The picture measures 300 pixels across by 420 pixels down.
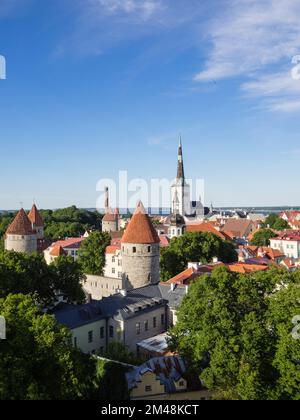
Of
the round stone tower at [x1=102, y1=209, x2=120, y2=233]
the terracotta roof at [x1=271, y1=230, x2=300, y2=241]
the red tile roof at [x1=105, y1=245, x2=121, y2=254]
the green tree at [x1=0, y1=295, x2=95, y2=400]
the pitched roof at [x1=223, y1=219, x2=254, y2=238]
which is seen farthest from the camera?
the pitched roof at [x1=223, y1=219, x2=254, y2=238]

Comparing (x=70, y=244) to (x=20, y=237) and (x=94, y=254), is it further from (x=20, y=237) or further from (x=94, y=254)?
(x=20, y=237)

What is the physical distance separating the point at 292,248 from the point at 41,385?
61900mm

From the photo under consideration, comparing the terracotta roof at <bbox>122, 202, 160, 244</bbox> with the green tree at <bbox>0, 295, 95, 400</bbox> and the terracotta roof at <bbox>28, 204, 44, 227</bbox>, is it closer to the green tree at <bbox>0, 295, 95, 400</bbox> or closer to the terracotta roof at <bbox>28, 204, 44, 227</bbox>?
the green tree at <bbox>0, 295, 95, 400</bbox>

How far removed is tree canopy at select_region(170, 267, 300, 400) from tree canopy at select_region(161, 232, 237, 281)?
20.8 m

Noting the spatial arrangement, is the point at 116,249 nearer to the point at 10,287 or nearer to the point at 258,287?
the point at 10,287

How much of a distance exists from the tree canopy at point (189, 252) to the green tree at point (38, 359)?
2597 cm

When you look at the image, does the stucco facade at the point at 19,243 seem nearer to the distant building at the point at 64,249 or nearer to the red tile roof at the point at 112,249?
the red tile roof at the point at 112,249

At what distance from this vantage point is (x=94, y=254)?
4706 cm

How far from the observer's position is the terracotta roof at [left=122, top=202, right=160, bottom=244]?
34594mm

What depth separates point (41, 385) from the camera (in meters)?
14.6

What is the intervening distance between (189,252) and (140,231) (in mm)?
9807

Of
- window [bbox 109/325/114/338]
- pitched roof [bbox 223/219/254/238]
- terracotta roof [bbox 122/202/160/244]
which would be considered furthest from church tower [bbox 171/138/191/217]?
window [bbox 109/325/114/338]

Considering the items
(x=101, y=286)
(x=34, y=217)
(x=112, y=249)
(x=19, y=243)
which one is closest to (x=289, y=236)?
(x=112, y=249)

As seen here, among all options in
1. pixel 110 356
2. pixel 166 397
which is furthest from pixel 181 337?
pixel 110 356
